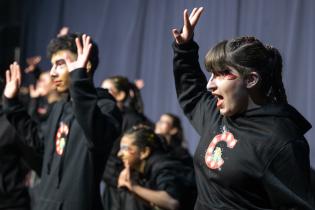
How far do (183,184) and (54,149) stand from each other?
2.69 feet

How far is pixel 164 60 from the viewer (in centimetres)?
479

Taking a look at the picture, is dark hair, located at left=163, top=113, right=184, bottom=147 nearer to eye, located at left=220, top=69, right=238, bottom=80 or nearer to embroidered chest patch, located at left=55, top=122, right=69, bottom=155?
embroidered chest patch, located at left=55, top=122, right=69, bottom=155

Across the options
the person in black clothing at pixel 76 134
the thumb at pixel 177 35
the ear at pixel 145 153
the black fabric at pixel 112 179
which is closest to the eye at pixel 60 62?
the person in black clothing at pixel 76 134

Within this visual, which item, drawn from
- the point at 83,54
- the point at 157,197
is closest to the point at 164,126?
the point at 157,197

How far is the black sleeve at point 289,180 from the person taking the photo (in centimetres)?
163

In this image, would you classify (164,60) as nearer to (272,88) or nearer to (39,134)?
(39,134)

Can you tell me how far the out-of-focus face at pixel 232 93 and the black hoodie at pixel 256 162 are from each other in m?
0.03

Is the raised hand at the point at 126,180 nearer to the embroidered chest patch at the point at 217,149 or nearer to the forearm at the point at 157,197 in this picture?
the forearm at the point at 157,197

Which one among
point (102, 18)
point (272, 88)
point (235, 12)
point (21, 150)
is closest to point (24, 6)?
point (102, 18)

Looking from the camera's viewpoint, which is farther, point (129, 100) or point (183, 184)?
point (129, 100)

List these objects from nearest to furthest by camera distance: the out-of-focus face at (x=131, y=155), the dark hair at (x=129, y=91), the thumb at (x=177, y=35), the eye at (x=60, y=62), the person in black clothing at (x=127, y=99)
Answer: the thumb at (x=177, y=35)
the eye at (x=60, y=62)
the out-of-focus face at (x=131, y=155)
the person in black clothing at (x=127, y=99)
the dark hair at (x=129, y=91)

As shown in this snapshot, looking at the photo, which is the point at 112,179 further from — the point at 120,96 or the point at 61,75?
the point at 61,75

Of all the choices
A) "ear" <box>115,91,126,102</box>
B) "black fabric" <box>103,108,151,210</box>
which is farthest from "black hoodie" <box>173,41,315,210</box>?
"ear" <box>115,91,126,102</box>

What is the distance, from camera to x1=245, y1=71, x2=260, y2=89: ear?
5.89 feet
